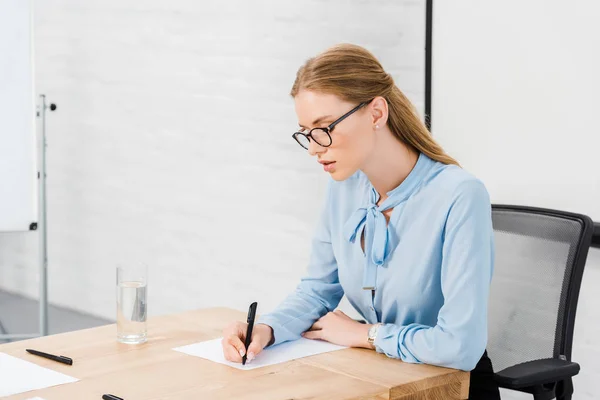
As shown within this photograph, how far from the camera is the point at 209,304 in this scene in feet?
11.5

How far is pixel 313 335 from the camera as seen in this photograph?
1.68m

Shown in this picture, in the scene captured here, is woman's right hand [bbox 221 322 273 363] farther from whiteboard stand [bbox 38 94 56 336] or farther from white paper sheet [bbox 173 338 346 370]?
whiteboard stand [bbox 38 94 56 336]

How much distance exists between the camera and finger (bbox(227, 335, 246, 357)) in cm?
150

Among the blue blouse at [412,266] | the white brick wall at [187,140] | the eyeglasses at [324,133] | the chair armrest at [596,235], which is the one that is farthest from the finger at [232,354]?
the white brick wall at [187,140]

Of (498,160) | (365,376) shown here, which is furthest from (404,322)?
(498,160)

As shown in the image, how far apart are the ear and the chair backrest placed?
1.42 feet

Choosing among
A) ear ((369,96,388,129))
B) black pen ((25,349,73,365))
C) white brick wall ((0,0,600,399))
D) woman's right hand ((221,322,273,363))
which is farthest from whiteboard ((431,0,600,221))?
black pen ((25,349,73,365))

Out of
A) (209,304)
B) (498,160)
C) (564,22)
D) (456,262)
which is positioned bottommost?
(209,304)

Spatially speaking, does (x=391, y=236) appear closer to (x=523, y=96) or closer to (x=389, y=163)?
(x=389, y=163)

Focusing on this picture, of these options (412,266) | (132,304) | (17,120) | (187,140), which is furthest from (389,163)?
(17,120)

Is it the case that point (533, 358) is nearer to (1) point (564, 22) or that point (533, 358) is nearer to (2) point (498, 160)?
(2) point (498, 160)

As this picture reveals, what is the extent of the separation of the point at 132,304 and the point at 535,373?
783mm

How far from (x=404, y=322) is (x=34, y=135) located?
216 cm

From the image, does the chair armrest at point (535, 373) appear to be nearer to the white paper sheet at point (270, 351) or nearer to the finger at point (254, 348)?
the white paper sheet at point (270, 351)
